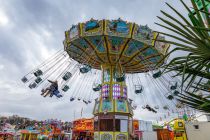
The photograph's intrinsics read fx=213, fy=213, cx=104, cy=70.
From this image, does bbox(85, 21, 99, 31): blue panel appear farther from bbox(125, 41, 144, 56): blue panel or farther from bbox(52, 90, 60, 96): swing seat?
bbox(52, 90, 60, 96): swing seat

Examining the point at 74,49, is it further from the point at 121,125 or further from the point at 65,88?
the point at 121,125

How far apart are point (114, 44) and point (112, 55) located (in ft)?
5.42

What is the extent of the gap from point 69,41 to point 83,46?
1612 millimetres

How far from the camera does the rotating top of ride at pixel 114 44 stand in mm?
17922

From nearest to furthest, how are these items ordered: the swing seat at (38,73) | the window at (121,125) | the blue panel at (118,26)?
1. the blue panel at (118,26)
2. the swing seat at (38,73)
3. the window at (121,125)

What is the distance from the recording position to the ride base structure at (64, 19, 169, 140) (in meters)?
18.0

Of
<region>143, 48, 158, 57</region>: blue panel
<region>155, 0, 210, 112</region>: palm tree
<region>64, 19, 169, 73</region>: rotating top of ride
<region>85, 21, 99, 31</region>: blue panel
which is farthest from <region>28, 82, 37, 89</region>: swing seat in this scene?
<region>155, 0, 210, 112</region>: palm tree

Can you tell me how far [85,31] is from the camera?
18.2 meters

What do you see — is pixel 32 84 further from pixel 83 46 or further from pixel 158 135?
pixel 158 135

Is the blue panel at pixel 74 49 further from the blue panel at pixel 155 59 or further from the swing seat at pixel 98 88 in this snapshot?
the blue panel at pixel 155 59

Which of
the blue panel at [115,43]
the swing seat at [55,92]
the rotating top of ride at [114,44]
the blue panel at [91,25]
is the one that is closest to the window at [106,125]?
the swing seat at [55,92]

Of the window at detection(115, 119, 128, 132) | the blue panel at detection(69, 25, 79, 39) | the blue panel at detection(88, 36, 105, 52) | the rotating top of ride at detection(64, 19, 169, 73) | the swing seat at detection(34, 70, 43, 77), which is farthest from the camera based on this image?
the window at detection(115, 119, 128, 132)

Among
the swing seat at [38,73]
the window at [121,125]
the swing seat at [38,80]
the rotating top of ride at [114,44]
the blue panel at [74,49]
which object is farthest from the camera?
the blue panel at [74,49]

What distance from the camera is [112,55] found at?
21.1 metres
